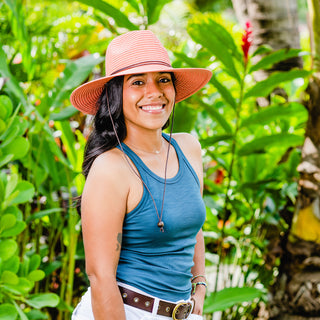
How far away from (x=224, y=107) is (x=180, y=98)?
129 centimetres

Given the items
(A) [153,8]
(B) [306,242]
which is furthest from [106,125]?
(B) [306,242]

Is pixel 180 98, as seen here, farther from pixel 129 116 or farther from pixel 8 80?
pixel 8 80

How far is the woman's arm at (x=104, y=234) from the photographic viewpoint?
1.32 meters

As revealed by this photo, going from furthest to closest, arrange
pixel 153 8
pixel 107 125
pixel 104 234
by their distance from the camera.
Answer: pixel 153 8 < pixel 107 125 < pixel 104 234

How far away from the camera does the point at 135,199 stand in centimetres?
138

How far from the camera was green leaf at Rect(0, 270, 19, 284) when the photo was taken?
166 centimetres

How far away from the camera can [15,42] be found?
8.47 ft

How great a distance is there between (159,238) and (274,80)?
1186 millimetres

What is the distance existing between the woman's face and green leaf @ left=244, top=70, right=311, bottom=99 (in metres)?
0.92

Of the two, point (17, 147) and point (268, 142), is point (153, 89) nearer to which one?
point (17, 147)

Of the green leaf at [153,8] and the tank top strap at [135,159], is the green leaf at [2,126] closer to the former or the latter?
the tank top strap at [135,159]

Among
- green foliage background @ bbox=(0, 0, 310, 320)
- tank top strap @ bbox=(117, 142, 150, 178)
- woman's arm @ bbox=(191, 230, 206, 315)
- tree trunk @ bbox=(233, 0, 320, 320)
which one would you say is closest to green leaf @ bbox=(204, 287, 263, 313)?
green foliage background @ bbox=(0, 0, 310, 320)

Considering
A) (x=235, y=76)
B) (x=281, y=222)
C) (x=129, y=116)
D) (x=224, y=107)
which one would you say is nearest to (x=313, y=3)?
(x=235, y=76)

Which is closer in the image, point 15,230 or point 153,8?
point 15,230
